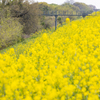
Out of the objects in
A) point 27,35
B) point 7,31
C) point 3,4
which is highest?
point 3,4

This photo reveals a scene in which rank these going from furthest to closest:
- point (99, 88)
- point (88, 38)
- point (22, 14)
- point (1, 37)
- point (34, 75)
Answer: point (22, 14), point (1, 37), point (88, 38), point (34, 75), point (99, 88)

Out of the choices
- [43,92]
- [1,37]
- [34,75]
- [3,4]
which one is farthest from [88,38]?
[3,4]

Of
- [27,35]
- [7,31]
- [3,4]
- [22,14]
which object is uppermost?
[3,4]

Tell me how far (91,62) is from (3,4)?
20.6 meters

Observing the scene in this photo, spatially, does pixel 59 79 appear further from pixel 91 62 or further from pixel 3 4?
pixel 3 4

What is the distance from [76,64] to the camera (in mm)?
3141

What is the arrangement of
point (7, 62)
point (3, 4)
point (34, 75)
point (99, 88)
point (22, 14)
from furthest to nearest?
1. point (22, 14)
2. point (3, 4)
3. point (7, 62)
4. point (34, 75)
5. point (99, 88)

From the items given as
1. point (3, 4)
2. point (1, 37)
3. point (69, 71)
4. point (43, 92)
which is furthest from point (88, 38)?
point (3, 4)

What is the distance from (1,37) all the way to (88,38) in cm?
998

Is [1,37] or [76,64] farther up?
[76,64]

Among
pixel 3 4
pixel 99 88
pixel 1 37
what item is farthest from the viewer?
pixel 3 4

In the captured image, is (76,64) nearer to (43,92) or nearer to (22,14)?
(43,92)

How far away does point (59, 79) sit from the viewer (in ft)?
8.20

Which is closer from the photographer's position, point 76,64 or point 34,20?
point 76,64
